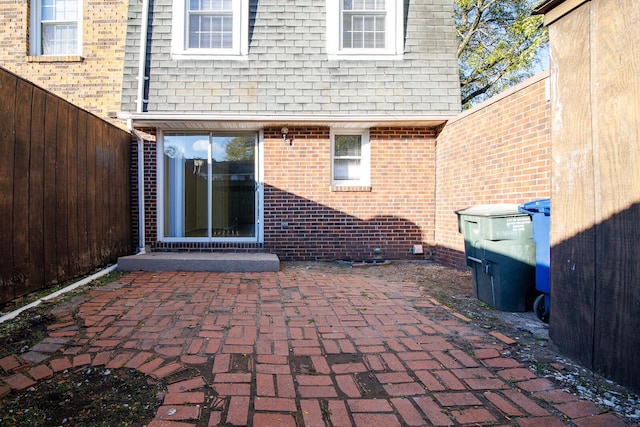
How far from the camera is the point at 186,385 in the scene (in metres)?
2.20

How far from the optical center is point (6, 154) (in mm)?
3561

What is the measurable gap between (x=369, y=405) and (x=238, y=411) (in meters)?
0.76

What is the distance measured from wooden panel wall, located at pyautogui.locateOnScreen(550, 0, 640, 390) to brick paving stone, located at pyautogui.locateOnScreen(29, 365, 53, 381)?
373 cm

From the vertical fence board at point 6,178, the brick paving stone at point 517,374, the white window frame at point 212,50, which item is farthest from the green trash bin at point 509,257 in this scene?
the white window frame at point 212,50

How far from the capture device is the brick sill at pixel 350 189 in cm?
681

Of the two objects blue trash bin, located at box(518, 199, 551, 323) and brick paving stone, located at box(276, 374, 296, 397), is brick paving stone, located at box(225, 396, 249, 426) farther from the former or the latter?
blue trash bin, located at box(518, 199, 551, 323)

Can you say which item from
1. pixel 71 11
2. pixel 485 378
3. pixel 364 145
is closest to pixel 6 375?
pixel 485 378

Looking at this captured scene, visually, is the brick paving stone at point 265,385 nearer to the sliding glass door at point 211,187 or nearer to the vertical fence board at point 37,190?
the vertical fence board at point 37,190

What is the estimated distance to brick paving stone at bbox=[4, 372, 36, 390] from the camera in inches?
85.2

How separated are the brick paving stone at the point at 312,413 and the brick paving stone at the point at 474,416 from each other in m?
0.76

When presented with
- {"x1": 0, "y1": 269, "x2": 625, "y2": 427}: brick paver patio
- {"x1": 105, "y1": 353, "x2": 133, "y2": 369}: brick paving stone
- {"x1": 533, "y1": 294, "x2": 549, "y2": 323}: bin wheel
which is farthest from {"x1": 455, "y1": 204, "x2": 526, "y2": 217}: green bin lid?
{"x1": 105, "y1": 353, "x2": 133, "y2": 369}: brick paving stone

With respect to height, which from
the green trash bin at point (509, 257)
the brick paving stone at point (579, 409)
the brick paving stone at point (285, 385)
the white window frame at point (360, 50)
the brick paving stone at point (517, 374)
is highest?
the white window frame at point (360, 50)

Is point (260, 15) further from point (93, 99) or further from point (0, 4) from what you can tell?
point (0, 4)

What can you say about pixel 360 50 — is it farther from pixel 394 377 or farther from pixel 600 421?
pixel 600 421
